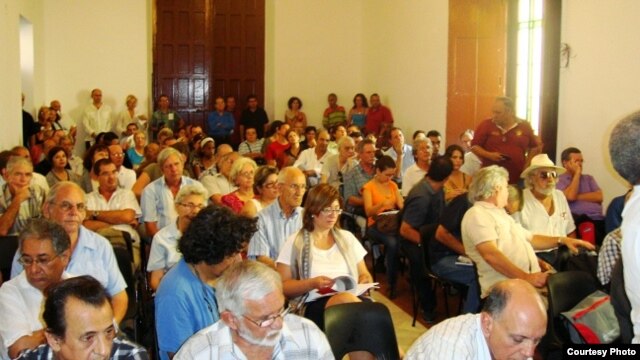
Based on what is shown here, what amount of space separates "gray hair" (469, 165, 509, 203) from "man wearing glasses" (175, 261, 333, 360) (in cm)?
228

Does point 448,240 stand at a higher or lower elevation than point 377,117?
lower

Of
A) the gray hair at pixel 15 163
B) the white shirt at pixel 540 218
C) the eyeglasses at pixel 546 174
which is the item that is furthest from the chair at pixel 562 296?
the gray hair at pixel 15 163

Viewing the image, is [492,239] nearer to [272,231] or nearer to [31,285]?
[272,231]

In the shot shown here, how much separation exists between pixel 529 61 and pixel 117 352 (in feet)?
25.3

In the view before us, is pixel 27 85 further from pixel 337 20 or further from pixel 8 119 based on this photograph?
pixel 337 20

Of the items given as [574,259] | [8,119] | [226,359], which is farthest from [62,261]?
[8,119]

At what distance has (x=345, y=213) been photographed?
24.2 feet

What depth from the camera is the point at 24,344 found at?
306cm

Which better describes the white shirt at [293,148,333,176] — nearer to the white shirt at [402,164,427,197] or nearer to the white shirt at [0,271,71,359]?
the white shirt at [402,164,427,197]

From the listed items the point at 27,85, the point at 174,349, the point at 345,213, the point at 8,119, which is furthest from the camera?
the point at 27,85

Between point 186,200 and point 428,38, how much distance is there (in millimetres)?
7929

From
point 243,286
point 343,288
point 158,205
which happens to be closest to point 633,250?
point 243,286

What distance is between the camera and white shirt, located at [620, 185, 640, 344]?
6.79ft

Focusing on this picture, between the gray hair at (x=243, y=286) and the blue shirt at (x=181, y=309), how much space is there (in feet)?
1.72
